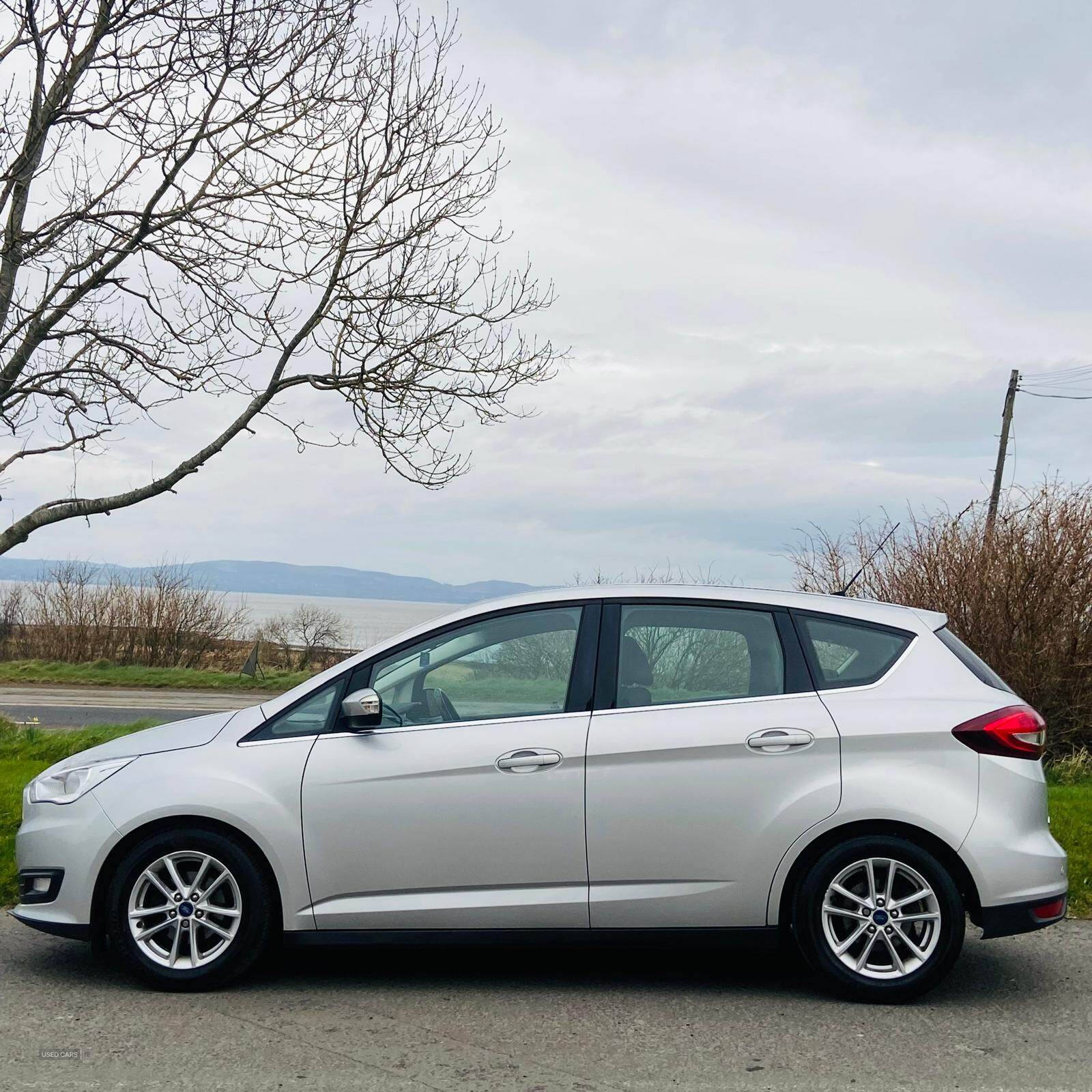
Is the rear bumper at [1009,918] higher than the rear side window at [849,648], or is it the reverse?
the rear side window at [849,648]

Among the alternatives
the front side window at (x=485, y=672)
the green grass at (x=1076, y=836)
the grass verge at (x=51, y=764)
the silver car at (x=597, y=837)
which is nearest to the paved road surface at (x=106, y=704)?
the grass verge at (x=51, y=764)

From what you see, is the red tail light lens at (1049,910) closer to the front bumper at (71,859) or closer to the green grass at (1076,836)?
the green grass at (1076,836)

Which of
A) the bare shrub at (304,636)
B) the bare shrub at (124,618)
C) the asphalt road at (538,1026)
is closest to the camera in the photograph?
the asphalt road at (538,1026)

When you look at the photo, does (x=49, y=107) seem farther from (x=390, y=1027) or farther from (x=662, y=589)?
(x=390, y=1027)

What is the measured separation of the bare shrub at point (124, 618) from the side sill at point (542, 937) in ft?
73.7

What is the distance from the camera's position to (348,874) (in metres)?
5.15

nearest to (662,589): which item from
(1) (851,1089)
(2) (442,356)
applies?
(1) (851,1089)

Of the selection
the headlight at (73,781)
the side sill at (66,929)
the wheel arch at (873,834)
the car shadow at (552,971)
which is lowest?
the car shadow at (552,971)

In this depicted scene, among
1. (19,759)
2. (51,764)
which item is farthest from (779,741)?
(19,759)

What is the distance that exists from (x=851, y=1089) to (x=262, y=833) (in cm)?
247

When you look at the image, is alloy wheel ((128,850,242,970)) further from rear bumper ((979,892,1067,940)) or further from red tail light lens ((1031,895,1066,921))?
red tail light lens ((1031,895,1066,921))

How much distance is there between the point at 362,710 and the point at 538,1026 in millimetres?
1420

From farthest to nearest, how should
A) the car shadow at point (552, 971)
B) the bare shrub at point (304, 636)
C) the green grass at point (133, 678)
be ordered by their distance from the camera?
the bare shrub at point (304, 636), the green grass at point (133, 678), the car shadow at point (552, 971)

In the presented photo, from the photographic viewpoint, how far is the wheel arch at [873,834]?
16.8 feet
